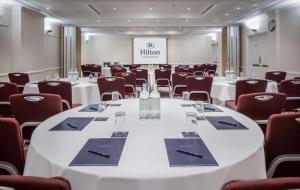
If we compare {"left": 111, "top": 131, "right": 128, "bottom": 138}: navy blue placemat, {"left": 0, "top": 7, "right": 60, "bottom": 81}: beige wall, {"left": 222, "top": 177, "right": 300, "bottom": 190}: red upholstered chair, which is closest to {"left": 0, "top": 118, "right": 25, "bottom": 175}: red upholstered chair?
{"left": 111, "top": 131, "right": 128, "bottom": 138}: navy blue placemat

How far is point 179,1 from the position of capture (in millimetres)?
9711

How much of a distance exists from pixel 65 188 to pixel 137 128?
3.97 ft

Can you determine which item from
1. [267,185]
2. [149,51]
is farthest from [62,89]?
[149,51]

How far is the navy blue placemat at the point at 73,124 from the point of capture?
7.15 feet

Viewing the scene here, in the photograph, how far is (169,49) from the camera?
2198cm

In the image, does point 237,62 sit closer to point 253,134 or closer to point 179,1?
point 179,1

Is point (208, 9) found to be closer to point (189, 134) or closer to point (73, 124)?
point (73, 124)

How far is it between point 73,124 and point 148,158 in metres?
0.98

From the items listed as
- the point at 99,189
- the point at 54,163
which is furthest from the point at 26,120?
the point at 99,189

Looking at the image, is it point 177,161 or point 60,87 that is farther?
point 60,87

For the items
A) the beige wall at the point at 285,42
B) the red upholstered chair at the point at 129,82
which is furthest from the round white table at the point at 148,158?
the beige wall at the point at 285,42

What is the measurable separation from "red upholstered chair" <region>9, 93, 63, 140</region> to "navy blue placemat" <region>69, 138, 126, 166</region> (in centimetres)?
125

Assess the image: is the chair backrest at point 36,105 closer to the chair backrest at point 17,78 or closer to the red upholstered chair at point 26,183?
the red upholstered chair at point 26,183

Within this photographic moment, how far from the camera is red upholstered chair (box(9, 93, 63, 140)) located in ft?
9.72
